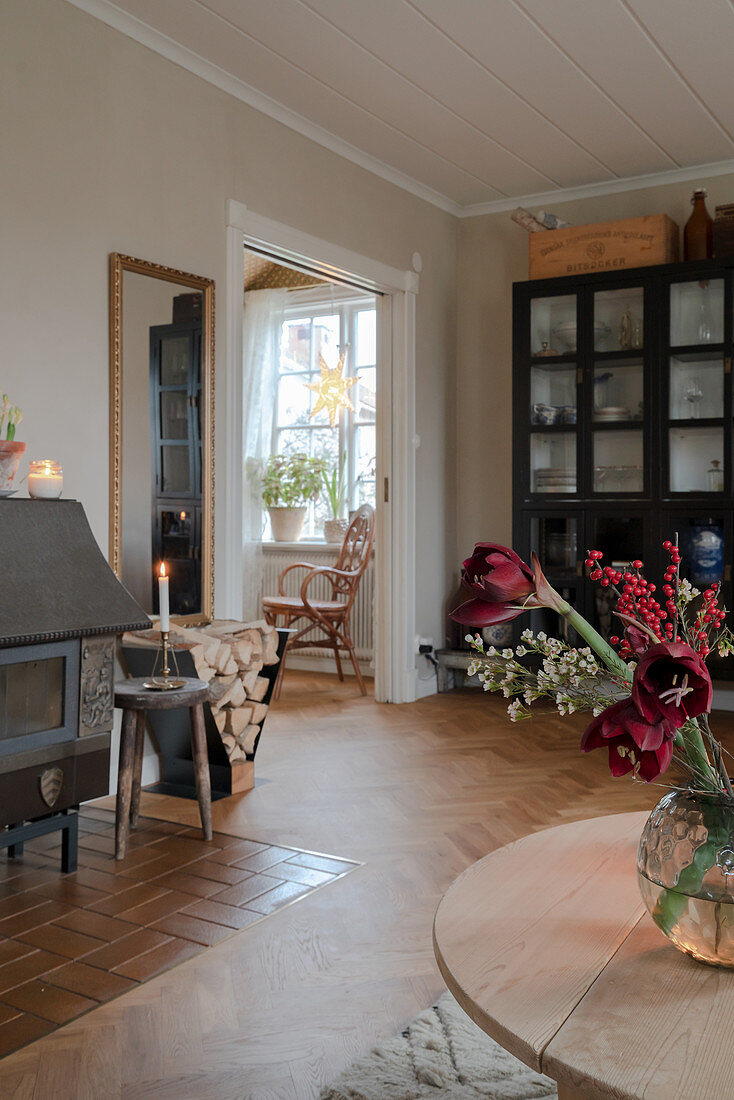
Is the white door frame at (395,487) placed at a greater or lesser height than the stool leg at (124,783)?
greater

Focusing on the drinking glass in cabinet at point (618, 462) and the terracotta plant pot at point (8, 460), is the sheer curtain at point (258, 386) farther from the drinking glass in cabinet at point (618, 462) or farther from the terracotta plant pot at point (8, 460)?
the terracotta plant pot at point (8, 460)

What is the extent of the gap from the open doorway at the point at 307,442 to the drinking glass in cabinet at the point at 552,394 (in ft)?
4.52

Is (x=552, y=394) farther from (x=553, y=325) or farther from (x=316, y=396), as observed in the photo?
(x=316, y=396)

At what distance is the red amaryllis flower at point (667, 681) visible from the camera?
95 centimetres

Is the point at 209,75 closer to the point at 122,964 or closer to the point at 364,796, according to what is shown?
the point at 364,796

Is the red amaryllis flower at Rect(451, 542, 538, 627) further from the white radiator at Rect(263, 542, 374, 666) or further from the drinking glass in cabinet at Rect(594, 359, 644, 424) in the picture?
the white radiator at Rect(263, 542, 374, 666)

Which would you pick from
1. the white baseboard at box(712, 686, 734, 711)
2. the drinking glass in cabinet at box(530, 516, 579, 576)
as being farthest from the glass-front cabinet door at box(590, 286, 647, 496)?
the white baseboard at box(712, 686, 734, 711)

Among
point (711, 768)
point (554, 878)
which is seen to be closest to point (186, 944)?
point (554, 878)

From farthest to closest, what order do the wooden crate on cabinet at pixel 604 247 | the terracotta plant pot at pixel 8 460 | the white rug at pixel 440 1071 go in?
the wooden crate on cabinet at pixel 604 247
the terracotta plant pot at pixel 8 460
the white rug at pixel 440 1071

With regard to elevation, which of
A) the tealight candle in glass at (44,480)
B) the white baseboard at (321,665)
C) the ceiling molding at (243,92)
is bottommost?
the white baseboard at (321,665)

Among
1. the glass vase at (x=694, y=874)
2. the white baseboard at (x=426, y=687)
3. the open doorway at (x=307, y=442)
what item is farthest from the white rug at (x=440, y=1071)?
the open doorway at (x=307, y=442)

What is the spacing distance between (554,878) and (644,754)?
1.57 feet

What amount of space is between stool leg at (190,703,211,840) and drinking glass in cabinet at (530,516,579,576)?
253 cm

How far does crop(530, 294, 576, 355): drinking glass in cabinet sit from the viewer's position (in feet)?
16.6
